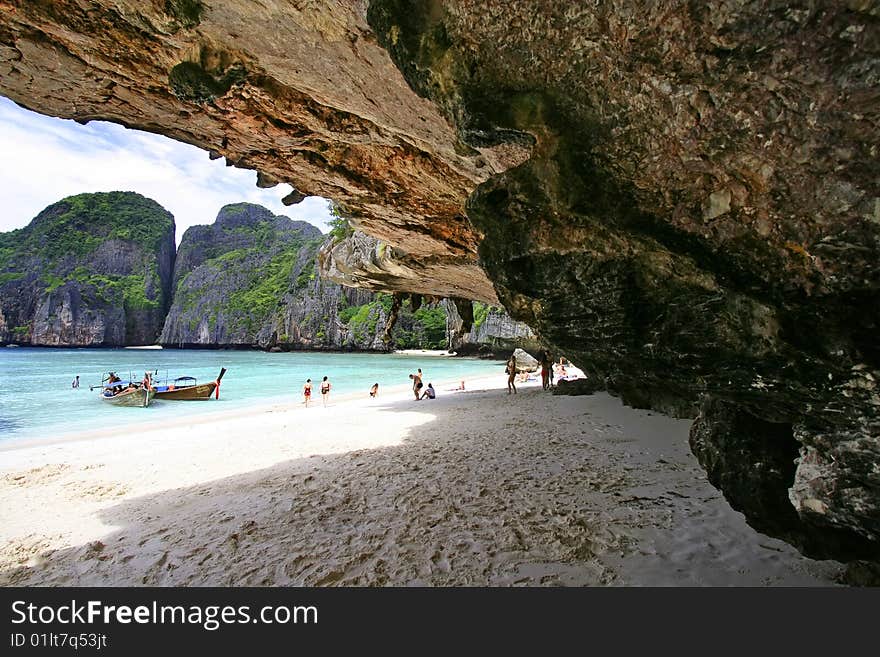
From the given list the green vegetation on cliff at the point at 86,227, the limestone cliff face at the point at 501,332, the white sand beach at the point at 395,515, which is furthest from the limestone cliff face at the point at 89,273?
the white sand beach at the point at 395,515

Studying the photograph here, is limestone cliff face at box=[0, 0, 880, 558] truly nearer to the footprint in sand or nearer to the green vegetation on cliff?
the footprint in sand

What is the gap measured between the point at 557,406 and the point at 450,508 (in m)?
8.36

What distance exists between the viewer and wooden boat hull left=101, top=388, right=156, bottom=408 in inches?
740

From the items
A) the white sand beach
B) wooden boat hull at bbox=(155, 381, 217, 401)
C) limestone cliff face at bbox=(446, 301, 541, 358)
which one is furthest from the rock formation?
the white sand beach

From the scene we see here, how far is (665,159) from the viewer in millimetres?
2201

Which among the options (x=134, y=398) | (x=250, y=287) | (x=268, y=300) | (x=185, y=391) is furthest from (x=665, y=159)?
(x=250, y=287)

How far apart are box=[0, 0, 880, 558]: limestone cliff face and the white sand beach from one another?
1338 mm

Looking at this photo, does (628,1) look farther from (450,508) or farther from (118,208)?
(118,208)

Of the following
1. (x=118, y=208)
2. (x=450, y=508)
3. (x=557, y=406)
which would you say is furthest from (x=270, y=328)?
(x=450, y=508)

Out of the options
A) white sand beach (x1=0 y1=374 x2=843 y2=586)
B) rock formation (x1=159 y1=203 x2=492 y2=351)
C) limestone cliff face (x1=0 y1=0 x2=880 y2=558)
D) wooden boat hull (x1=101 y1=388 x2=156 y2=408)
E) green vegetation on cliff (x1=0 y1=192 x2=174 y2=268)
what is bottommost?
wooden boat hull (x1=101 y1=388 x2=156 y2=408)

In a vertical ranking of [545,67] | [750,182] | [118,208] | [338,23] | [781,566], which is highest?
[118,208]

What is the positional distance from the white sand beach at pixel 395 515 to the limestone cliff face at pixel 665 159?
1338 millimetres

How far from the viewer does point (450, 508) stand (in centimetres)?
518
